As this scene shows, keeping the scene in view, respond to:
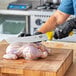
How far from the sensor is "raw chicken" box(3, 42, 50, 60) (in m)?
1.31

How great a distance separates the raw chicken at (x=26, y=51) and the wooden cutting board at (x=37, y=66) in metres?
0.02

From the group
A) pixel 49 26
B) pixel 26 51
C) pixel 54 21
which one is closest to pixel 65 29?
pixel 26 51

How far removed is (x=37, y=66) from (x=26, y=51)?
102 millimetres

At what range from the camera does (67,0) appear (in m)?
1.95

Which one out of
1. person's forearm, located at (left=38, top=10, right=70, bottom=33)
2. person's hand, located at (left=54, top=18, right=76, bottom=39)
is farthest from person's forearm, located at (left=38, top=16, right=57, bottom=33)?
person's hand, located at (left=54, top=18, right=76, bottom=39)

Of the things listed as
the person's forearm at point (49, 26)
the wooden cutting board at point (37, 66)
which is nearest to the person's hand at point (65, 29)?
the wooden cutting board at point (37, 66)

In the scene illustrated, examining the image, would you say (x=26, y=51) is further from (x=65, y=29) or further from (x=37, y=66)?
(x=65, y=29)

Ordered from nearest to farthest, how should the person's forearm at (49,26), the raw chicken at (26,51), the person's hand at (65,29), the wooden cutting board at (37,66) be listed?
the wooden cutting board at (37,66) → the raw chicken at (26,51) → the person's hand at (65,29) → the person's forearm at (49,26)

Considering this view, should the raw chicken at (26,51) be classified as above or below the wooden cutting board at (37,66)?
above

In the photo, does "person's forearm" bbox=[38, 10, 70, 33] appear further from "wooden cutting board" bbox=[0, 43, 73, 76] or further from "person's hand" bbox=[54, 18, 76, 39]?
"wooden cutting board" bbox=[0, 43, 73, 76]

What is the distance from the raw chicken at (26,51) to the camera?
131 cm

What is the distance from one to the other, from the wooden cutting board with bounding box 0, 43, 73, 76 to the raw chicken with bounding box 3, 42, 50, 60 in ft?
0.07

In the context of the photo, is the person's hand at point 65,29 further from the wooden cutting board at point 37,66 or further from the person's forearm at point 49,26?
the person's forearm at point 49,26

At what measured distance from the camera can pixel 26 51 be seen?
4.30 ft
